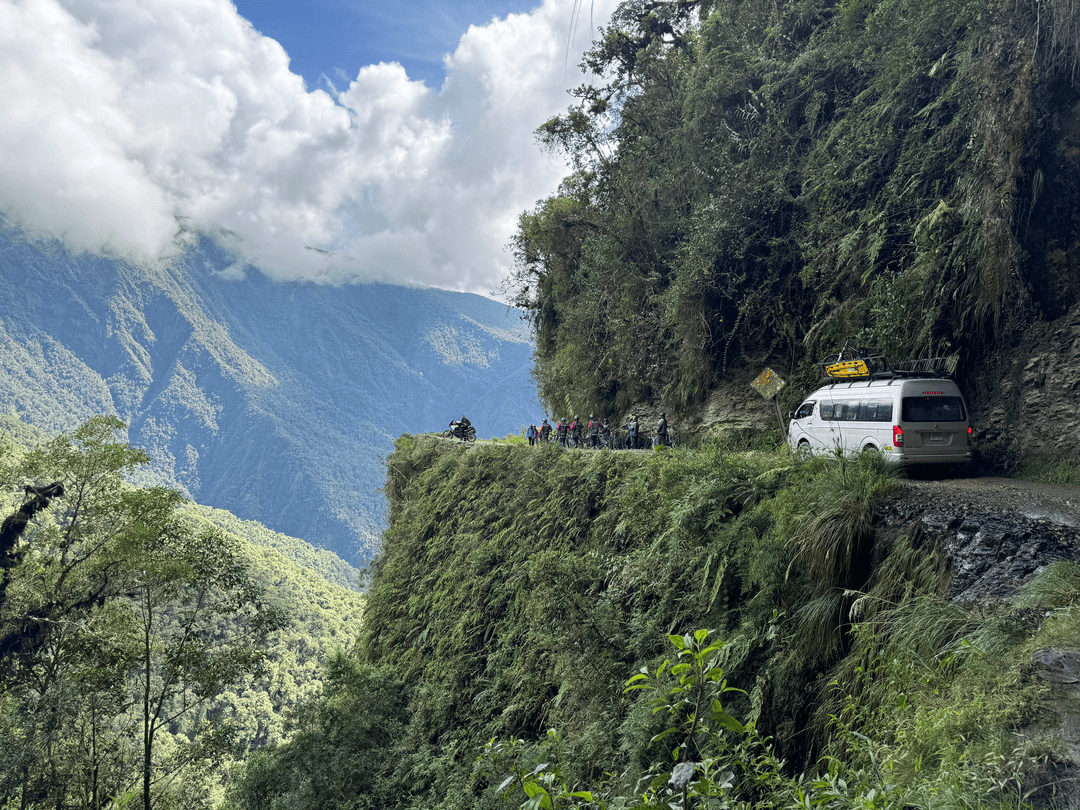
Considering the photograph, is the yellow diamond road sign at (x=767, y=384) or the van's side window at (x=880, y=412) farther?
the yellow diamond road sign at (x=767, y=384)

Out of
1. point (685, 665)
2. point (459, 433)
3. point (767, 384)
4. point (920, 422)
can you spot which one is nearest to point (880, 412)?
point (920, 422)

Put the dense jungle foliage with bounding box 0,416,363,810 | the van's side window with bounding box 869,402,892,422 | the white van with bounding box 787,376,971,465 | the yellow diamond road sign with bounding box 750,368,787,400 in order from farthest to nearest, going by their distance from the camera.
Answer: the dense jungle foliage with bounding box 0,416,363,810 < the yellow diamond road sign with bounding box 750,368,787,400 < the van's side window with bounding box 869,402,892,422 < the white van with bounding box 787,376,971,465

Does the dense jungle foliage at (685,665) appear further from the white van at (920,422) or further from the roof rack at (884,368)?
the roof rack at (884,368)

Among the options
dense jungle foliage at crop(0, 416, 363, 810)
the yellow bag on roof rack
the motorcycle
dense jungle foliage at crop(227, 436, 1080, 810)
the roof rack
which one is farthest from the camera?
the motorcycle

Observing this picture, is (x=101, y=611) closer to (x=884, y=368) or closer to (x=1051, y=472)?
(x=884, y=368)

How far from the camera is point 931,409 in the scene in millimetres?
9242

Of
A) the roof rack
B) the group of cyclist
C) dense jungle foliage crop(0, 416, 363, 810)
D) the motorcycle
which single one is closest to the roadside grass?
the roof rack

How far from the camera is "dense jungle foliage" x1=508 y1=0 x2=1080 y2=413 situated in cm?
983

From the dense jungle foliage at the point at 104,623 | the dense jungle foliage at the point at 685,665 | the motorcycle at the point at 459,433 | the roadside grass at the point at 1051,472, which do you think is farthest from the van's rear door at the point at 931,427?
the motorcycle at the point at 459,433

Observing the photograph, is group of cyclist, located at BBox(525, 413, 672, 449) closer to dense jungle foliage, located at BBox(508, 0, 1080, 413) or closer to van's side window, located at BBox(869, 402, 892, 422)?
dense jungle foliage, located at BBox(508, 0, 1080, 413)

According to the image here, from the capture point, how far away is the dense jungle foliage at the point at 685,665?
2.81m

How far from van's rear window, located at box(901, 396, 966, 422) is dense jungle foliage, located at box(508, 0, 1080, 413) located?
1793mm

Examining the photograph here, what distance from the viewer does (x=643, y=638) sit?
714cm

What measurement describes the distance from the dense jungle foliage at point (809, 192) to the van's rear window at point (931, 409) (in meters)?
1.79
